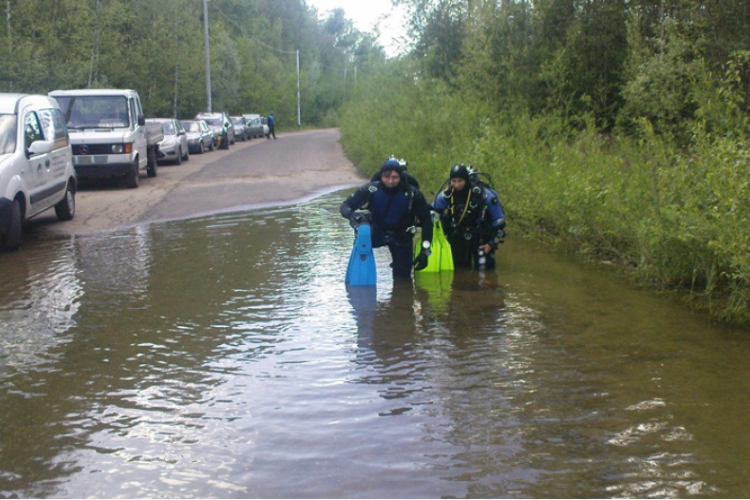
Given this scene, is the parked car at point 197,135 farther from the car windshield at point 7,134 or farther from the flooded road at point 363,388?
the flooded road at point 363,388

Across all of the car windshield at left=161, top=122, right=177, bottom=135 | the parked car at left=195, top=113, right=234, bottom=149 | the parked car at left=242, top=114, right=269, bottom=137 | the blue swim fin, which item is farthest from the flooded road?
the parked car at left=242, top=114, right=269, bottom=137

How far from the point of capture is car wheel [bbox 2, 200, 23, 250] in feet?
34.3

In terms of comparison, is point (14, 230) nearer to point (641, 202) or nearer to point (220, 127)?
point (641, 202)

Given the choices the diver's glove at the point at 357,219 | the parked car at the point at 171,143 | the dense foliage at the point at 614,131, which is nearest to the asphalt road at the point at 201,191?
the parked car at the point at 171,143

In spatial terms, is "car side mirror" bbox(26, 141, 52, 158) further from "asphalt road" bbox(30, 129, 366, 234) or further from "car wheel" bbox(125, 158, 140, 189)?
"car wheel" bbox(125, 158, 140, 189)

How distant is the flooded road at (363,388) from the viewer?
398 centimetres

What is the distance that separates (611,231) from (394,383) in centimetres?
460

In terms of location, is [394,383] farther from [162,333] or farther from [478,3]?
[478,3]

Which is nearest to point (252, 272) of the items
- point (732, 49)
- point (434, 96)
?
point (732, 49)

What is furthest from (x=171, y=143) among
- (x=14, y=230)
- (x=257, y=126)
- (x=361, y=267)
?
(x=257, y=126)

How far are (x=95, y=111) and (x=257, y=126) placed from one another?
36.0m

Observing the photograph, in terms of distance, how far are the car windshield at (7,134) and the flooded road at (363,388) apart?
100 inches

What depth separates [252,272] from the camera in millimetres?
9188

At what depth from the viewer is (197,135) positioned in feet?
109
